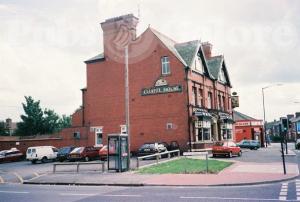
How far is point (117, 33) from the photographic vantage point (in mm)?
39375

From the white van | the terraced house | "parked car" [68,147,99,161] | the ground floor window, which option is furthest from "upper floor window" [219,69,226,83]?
the white van

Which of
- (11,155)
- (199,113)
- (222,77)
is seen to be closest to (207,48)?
(222,77)

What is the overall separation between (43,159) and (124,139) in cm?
1699

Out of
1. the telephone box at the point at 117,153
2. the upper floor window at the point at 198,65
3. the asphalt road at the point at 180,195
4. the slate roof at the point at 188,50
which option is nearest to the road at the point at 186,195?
the asphalt road at the point at 180,195

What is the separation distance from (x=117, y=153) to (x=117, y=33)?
69.3 feet

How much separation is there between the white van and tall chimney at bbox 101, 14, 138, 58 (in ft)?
39.1

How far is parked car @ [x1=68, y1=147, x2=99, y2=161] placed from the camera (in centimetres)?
3259

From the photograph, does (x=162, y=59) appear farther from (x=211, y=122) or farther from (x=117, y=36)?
(x=211, y=122)

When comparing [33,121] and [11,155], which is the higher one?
[33,121]

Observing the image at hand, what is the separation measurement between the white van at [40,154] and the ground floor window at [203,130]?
14.8 meters

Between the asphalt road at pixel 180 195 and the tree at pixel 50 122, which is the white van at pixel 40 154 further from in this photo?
the tree at pixel 50 122

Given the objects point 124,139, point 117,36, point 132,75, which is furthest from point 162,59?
point 124,139

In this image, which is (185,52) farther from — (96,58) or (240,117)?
(240,117)

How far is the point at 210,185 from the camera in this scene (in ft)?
49.4
